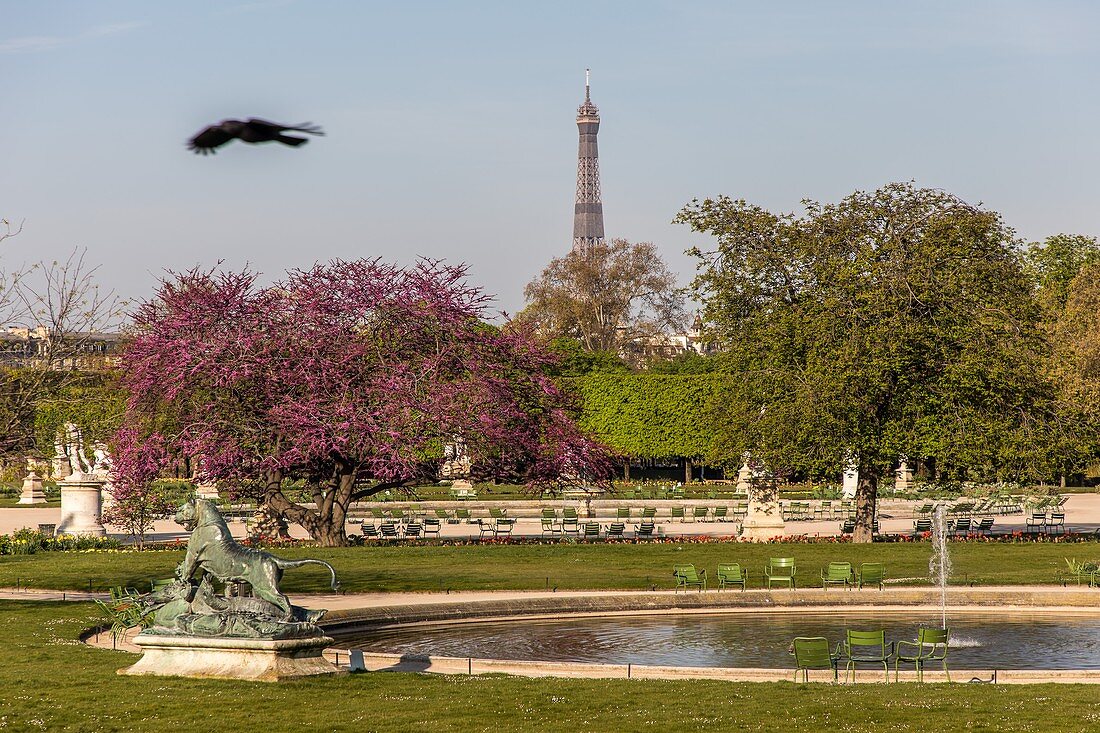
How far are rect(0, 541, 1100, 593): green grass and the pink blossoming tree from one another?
2133 millimetres

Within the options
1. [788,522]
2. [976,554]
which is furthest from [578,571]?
[788,522]

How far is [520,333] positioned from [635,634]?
17786mm

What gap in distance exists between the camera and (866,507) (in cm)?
3594

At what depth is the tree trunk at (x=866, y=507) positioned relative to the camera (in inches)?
1407

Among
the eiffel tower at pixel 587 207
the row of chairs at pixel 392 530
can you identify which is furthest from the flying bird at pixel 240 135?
the eiffel tower at pixel 587 207

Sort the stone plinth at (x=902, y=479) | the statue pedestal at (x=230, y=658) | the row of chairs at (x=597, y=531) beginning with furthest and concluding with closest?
the stone plinth at (x=902, y=479)
the row of chairs at (x=597, y=531)
the statue pedestal at (x=230, y=658)

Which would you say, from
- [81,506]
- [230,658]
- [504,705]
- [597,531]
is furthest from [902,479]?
[504,705]

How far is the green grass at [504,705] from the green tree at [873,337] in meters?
19.8

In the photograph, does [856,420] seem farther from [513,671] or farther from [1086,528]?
[513,671]

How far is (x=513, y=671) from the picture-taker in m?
16.6

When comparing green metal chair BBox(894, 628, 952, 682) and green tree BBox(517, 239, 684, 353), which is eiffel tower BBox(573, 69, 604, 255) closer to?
green tree BBox(517, 239, 684, 353)

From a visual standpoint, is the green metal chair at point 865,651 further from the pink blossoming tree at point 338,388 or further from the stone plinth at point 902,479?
the stone plinth at point 902,479

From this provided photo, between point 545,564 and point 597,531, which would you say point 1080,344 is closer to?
point 597,531

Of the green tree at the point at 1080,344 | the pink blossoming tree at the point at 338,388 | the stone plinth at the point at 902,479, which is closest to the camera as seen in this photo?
the pink blossoming tree at the point at 338,388
